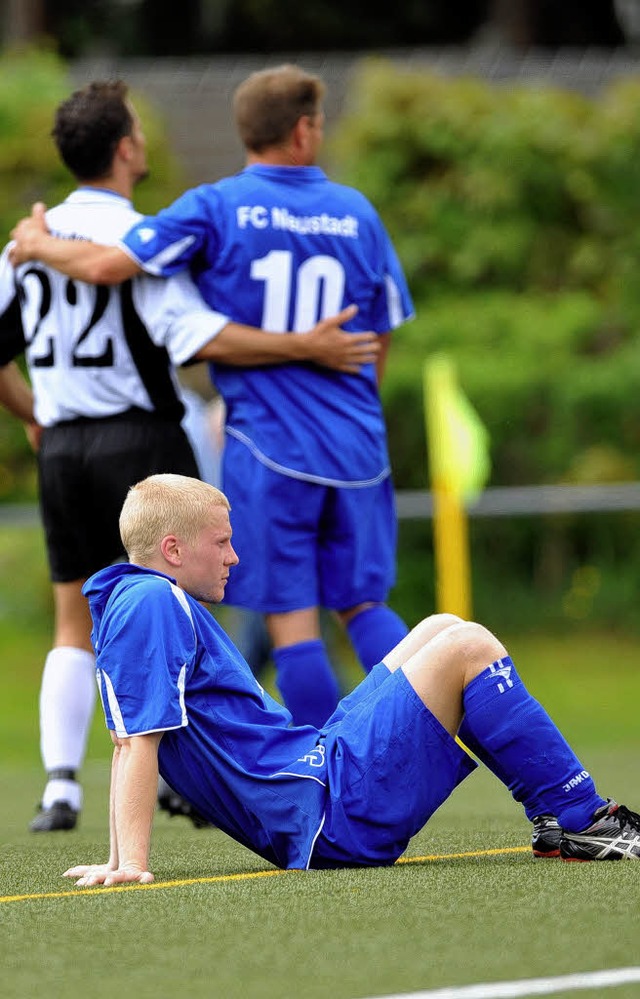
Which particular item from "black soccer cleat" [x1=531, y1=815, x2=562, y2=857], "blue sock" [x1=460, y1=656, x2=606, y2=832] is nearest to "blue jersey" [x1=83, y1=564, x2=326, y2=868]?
"blue sock" [x1=460, y1=656, x2=606, y2=832]

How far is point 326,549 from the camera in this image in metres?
6.20

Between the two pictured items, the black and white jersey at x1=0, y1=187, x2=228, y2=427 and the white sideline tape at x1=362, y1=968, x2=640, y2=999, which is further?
the black and white jersey at x1=0, y1=187, x2=228, y2=427

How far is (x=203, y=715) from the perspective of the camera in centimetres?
433

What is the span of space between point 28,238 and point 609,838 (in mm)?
2893

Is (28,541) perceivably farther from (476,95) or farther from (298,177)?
(298,177)

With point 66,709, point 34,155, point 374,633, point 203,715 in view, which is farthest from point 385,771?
point 34,155

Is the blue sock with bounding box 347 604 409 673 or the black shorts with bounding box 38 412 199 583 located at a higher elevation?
the black shorts with bounding box 38 412 199 583

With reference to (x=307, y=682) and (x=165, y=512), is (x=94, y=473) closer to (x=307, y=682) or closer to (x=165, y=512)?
(x=307, y=682)

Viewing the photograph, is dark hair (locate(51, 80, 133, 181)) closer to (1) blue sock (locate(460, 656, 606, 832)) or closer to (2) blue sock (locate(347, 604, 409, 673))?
(2) blue sock (locate(347, 604, 409, 673))

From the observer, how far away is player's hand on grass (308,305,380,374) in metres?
6.14

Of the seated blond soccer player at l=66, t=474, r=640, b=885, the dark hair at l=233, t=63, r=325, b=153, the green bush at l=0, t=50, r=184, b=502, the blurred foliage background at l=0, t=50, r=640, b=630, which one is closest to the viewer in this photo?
the seated blond soccer player at l=66, t=474, r=640, b=885

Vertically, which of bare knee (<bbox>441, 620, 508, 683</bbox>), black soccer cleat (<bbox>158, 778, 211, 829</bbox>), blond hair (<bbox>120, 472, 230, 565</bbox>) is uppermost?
blond hair (<bbox>120, 472, 230, 565</bbox>)

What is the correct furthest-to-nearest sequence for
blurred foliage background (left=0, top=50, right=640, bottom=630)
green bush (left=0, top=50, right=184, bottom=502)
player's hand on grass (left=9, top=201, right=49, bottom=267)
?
green bush (left=0, top=50, right=184, bottom=502) < blurred foliage background (left=0, top=50, right=640, bottom=630) < player's hand on grass (left=9, top=201, right=49, bottom=267)

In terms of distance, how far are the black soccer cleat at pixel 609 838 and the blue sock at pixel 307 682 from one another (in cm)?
168
